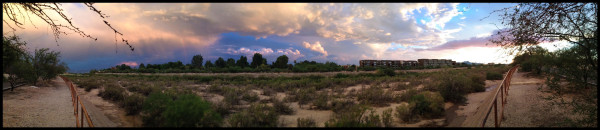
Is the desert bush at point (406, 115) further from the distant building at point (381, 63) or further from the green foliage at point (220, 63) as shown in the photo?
the green foliage at point (220, 63)

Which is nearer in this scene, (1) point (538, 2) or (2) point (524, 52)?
(1) point (538, 2)

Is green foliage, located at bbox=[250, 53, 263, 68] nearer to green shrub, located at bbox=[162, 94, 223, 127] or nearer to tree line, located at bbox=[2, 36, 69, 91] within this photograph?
tree line, located at bbox=[2, 36, 69, 91]

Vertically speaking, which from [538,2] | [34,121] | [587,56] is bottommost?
[34,121]

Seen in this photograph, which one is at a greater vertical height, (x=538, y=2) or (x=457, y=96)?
(x=538, y=2)

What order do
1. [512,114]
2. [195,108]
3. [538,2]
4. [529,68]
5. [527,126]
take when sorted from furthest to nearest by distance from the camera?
[529,68]
[512,114]
[527,126]
[538,2]
[195,108]

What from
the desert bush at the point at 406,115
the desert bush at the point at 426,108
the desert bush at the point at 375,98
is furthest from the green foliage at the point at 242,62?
the desert bush at the point at 406,115

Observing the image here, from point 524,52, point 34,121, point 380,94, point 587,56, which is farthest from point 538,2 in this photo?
point 34,121

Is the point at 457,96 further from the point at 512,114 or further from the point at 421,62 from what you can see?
the point at 421,62

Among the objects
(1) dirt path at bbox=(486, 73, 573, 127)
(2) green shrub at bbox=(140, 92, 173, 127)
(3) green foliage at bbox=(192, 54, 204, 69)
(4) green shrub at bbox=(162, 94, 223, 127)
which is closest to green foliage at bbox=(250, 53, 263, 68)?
(3) green foliage at bbox=(192, 54, 204, 69)

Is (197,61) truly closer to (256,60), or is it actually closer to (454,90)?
(256,60)

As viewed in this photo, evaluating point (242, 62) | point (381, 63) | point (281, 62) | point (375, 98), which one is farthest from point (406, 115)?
point (242, 62)

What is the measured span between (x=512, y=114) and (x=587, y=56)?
7.45 ft

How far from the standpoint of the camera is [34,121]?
6.60 meters

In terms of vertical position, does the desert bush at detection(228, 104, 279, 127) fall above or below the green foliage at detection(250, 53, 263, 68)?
below
